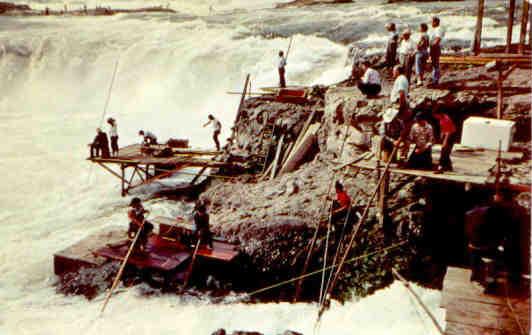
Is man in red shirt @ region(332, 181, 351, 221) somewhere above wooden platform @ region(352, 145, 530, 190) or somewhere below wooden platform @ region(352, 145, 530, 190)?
below

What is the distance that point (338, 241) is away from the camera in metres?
12.6

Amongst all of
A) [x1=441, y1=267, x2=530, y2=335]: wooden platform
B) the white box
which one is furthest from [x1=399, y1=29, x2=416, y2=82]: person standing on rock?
[x1=441, y1=267, x2=530, y2=335]: wooden platform

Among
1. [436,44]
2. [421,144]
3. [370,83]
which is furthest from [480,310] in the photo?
[436,44]

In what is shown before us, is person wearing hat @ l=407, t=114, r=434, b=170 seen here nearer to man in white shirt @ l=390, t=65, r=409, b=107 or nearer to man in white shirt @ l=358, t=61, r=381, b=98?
man in white shirt @ l=390, t=65, r=409, b=107

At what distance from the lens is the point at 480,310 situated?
625 centimetres

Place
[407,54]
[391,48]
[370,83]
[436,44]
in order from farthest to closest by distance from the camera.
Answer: [391,48] < [407,54] < [370,83] < [436,44]

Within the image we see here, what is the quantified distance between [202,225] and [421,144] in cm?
594

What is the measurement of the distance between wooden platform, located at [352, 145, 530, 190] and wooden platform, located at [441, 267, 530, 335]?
9.01ft

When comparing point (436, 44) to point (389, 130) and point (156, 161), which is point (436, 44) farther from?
point (156, 161)

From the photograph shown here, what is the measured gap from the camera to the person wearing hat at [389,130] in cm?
→ 1079

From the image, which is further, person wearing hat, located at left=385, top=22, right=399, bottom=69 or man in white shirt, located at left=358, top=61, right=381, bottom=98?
person wearing hat, located at left=385, top=22, right=399, bottom=69

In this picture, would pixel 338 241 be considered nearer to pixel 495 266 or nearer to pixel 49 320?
pixel 495 266

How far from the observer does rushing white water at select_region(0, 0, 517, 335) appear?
11.6 metres

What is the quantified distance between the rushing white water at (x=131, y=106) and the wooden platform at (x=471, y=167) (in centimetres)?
294
